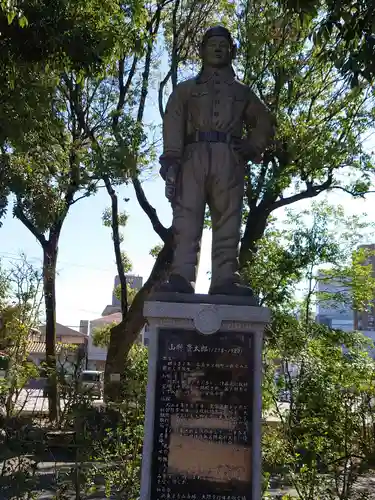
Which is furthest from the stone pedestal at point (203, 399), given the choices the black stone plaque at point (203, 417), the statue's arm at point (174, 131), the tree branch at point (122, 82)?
the tree branch at point (122, 82)

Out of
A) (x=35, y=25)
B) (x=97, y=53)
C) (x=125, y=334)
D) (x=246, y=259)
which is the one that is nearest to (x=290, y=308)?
(x=246, y=259)

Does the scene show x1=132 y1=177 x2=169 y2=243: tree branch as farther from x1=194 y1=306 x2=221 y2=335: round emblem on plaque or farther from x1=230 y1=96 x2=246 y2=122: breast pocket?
x1=194 y1=306 x2=221 y2=335: round emblem on plaque

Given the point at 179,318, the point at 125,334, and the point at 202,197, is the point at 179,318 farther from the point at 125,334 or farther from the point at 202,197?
the point at 125,334

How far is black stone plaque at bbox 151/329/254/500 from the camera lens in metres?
3.92

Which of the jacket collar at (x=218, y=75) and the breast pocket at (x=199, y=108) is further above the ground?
the jacket collar at (x=218, y=75)

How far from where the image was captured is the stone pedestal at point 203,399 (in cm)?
393

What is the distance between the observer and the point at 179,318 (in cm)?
419

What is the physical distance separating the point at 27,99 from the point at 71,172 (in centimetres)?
562

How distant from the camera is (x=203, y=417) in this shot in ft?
13.2

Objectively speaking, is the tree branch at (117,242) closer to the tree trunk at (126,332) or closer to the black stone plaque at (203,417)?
the tree trunk at (126,332)

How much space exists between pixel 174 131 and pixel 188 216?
29.2 inches

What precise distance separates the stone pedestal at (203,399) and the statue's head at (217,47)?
2.03 meters

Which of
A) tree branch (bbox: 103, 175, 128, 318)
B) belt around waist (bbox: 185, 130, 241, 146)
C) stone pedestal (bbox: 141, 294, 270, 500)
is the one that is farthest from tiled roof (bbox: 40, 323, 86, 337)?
stone pedestal (bbox: 141, 294, 270, 500)

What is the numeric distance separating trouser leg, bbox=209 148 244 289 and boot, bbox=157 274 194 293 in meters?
0.30
